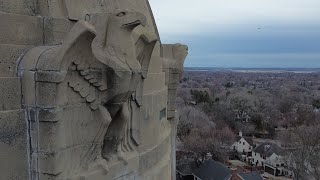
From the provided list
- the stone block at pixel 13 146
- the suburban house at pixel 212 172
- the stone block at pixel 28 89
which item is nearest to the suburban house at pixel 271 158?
the suburban house at pixel 212 172

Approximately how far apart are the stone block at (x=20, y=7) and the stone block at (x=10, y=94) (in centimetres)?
82

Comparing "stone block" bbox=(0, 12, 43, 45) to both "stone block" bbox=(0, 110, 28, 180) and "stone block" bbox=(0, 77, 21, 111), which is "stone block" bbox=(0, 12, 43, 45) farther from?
"stone block" bbox=(0, 110, 28, 180)

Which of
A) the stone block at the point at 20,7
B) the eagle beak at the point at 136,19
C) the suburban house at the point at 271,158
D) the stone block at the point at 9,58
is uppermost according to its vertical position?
the stone block at the point at 20,7

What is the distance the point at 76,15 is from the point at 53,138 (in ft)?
5.71

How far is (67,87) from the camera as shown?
5.29 meters

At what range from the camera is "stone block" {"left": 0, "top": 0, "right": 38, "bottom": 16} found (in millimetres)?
5133

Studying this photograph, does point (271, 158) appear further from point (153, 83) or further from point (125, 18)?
point (125, 18)

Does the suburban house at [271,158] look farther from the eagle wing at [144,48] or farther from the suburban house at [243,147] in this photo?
the eagle wing at [144,48]

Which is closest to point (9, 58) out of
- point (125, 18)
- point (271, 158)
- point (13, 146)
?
point (13, 146)

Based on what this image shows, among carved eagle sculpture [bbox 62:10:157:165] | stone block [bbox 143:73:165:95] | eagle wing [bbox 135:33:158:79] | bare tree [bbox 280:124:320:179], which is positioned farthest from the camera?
bare tree [bbox 280:124:320:179]

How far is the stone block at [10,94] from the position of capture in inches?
201

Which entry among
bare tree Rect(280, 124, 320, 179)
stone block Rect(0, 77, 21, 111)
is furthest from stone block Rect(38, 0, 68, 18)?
bare tree Rect(280, 124, 320, 179)

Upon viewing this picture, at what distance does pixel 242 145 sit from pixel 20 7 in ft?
237

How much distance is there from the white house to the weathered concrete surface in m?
69.6
